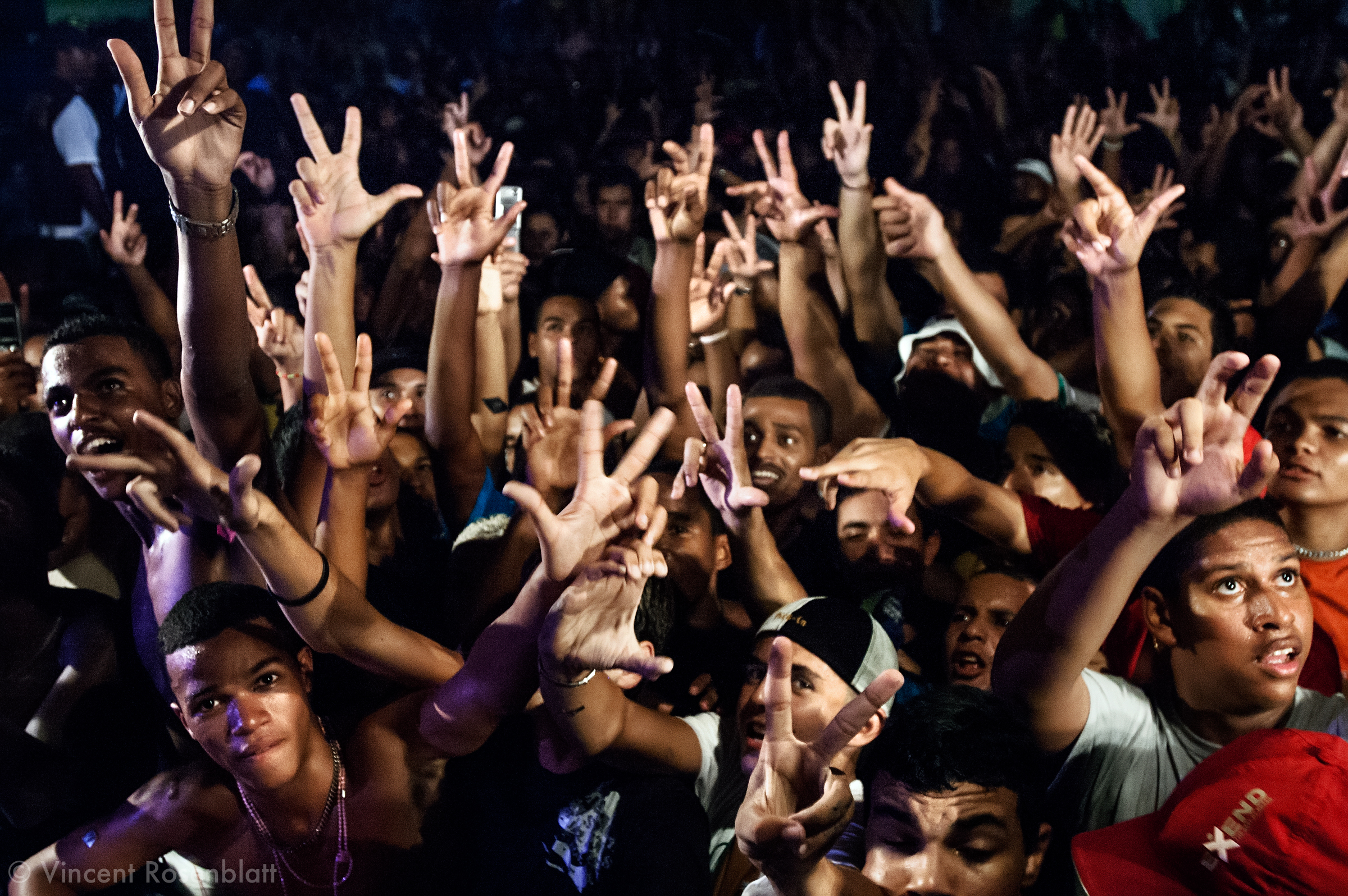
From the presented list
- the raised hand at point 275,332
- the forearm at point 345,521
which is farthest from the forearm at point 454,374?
the forearm at point 345,521

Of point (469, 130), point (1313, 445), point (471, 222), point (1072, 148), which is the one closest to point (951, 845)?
point (1313, 445)

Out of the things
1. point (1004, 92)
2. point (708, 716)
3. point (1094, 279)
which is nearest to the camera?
point (708, 716)

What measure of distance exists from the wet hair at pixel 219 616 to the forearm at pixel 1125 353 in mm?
1949

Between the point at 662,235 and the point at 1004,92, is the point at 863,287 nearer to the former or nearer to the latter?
the point at 662,235

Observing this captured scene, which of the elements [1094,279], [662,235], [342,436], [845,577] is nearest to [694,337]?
[662,235]

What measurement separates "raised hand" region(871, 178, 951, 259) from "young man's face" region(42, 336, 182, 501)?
203cm

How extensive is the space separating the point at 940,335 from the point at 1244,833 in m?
2.26

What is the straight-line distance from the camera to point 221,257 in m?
2.12

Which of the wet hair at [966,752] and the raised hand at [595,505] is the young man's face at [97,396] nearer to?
the raised hand at [595,505]

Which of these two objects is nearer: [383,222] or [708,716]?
[708,716]

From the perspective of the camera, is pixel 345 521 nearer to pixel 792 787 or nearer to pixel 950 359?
pixel 792 787

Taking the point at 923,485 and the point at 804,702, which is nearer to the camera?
the point at 804,702

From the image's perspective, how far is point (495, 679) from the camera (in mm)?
1973

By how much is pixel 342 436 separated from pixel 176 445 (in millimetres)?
346
